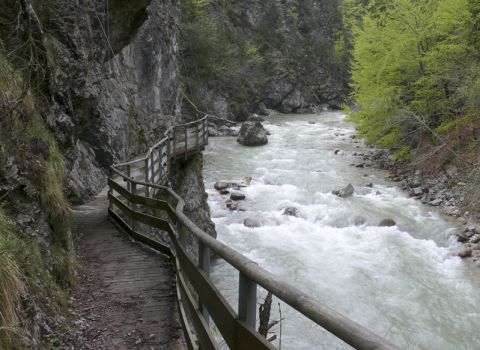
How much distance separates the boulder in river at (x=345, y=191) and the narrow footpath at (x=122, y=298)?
12098 millimetres

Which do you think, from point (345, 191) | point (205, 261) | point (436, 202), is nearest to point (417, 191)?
point (436, 202)

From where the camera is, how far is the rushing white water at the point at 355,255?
31.2ft

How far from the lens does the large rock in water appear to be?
3039 centimetres

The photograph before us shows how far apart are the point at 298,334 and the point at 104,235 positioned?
4.83m

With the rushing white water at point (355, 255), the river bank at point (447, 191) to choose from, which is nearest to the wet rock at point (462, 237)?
the river bank at point (447, 191)

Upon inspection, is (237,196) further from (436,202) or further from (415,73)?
(415,73)

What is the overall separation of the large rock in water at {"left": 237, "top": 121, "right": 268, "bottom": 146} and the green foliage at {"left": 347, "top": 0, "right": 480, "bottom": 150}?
9635 millimetres

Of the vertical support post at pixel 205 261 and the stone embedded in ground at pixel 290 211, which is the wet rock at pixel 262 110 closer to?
the stone embedded in ground at pixel 290 211

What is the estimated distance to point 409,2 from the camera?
62.8 ft

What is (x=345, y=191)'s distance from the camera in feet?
60.2

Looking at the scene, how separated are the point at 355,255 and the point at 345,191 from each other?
574cm

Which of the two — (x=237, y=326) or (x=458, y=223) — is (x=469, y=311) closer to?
(x=458, y=223)

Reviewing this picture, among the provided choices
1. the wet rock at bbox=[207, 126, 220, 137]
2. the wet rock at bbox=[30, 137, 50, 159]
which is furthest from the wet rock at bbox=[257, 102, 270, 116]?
the wet rock at bbox=[30, 137, 50, 159]

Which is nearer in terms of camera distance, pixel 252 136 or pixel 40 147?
pixel 40 147
